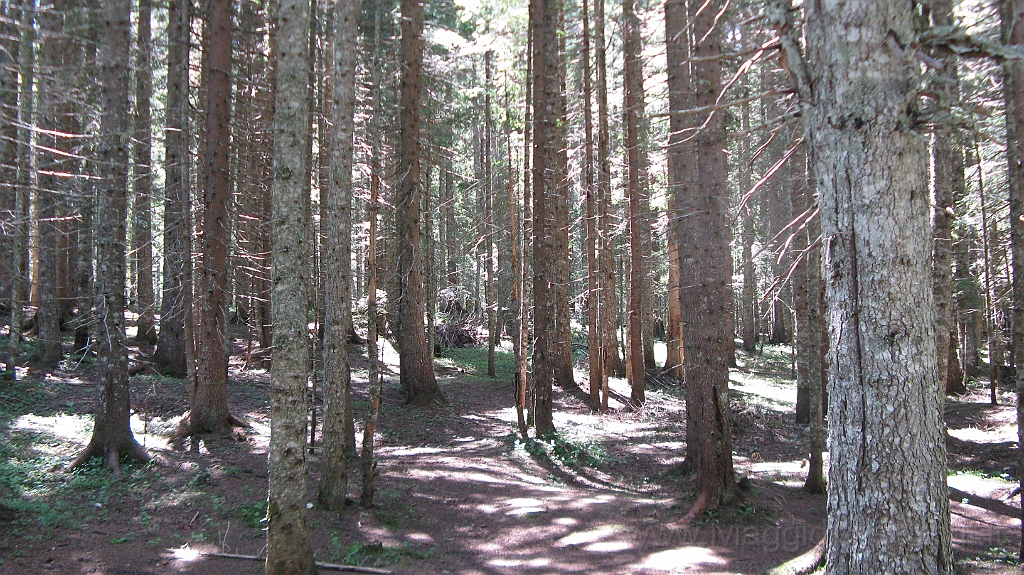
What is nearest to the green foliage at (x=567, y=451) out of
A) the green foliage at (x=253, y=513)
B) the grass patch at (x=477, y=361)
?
the green foliage at (x=253, y=513)

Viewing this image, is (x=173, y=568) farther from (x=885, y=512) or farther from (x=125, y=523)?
(x=885, y=512)

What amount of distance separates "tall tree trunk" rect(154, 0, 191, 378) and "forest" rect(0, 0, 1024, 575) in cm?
11

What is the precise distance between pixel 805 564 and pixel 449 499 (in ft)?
16.4

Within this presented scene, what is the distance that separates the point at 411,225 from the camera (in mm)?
13852

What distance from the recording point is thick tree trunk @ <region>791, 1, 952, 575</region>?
3318 mm

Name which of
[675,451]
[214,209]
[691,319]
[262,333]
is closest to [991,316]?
[675,451]

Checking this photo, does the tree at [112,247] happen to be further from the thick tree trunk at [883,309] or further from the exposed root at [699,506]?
the thick tree trunk at [883,309]

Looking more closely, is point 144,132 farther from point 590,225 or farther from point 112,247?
point 590,225

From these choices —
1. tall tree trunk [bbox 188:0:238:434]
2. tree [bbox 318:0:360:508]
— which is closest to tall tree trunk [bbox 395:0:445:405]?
tall tree trunk [bbox 188:0:238:434]

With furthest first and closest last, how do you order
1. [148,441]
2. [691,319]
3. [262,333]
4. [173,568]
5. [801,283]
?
[262,333]
[801,283]
[148,441]
[691,319]
[173,568]

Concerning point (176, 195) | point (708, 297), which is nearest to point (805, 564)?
Result: point (708, 297)

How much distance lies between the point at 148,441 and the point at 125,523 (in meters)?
3.34

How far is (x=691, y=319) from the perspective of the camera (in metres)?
8.27

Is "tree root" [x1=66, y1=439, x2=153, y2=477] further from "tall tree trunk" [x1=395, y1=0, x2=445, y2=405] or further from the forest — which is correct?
"tall tree trunk" [x1=395, y1=0, x2=445, y2=405]
